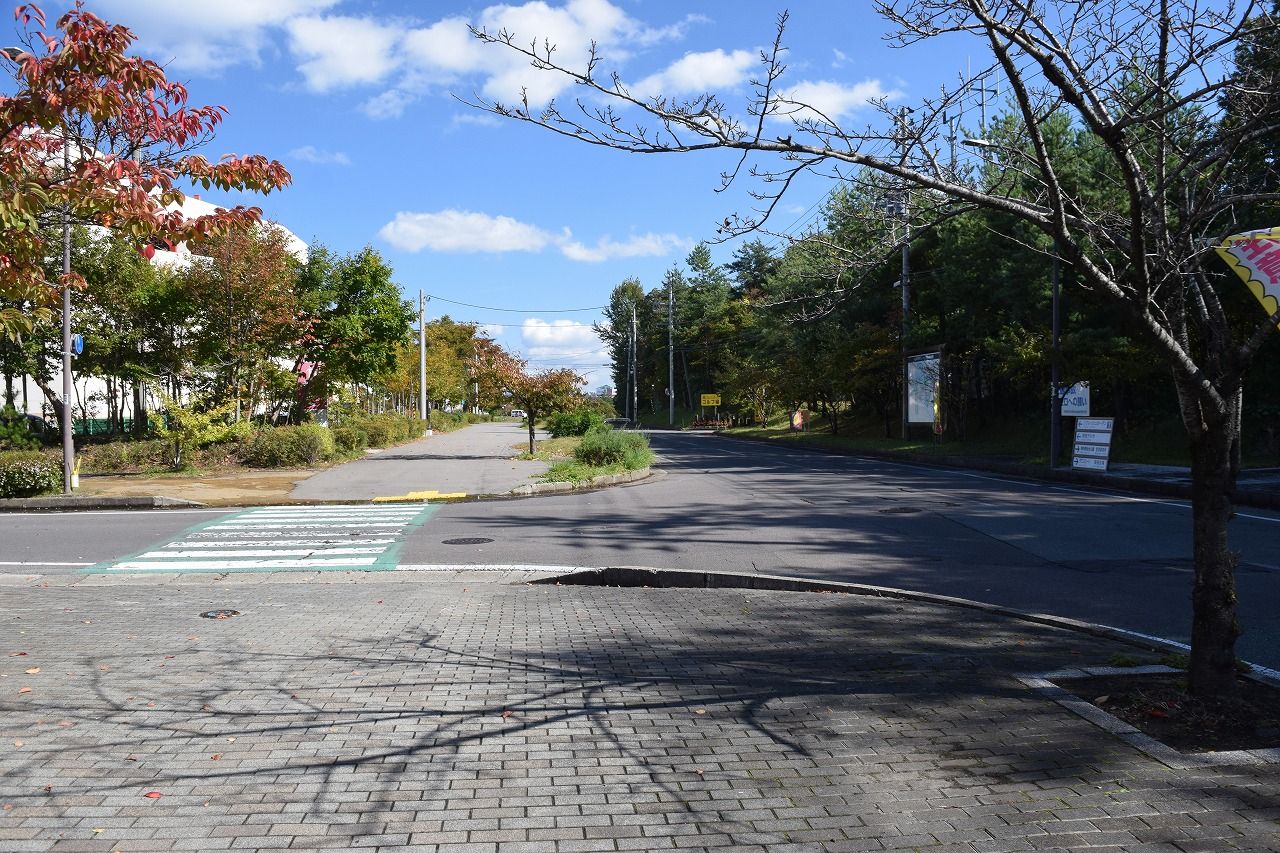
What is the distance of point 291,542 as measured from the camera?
13164 mm

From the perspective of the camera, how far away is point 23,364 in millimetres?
28047

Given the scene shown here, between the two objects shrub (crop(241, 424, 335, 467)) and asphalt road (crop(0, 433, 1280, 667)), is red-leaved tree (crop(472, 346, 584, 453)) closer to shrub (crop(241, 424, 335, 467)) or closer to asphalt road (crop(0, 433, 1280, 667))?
shrub (crop(241, 424, 335, 467))

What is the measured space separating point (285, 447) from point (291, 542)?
14.2 meters

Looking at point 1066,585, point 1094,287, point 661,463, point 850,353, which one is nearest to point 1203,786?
point 1094,287

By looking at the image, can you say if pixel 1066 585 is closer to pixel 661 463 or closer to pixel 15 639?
pixel 15 639

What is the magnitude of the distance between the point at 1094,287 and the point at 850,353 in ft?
115

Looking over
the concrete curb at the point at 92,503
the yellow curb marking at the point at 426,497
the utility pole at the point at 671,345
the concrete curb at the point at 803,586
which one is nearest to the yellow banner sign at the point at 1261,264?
the concrete curb at the point at 803,586

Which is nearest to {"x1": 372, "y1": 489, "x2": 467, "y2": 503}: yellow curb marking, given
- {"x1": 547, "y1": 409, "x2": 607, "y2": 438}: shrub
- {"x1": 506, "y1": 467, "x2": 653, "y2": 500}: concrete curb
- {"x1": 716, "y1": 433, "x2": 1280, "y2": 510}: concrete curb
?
{"x1": 506, "y1": 467, "x2": 653, "y2": 500}: concrete curb

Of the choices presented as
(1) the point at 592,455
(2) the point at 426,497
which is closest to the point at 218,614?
(2) the point at 426,497

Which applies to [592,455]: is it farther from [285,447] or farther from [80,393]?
[80,393]

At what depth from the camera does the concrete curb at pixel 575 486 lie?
65.0 ft

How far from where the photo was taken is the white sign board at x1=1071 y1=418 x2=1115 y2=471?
23047 mm

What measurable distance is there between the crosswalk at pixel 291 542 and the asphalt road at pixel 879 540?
0.44 m

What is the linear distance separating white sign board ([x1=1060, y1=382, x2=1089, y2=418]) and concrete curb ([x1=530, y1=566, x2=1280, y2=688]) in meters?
18.2
